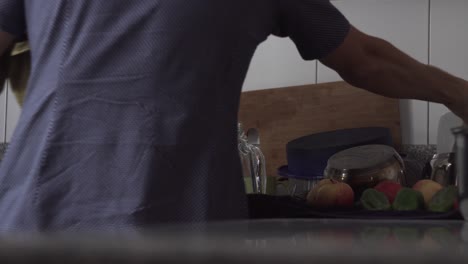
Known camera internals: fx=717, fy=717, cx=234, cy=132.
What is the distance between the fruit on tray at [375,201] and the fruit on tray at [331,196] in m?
0.04

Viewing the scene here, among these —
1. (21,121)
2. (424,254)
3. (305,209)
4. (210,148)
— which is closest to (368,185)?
(305,209)

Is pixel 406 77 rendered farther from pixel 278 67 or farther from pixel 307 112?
pixel 278 67

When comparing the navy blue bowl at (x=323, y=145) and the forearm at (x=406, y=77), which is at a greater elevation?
the forearm at (x=406, y=77)

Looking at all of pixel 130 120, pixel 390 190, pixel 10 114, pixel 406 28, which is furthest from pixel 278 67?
pixel 130 120

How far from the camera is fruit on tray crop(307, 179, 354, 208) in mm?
1038

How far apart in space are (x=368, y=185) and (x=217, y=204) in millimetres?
680

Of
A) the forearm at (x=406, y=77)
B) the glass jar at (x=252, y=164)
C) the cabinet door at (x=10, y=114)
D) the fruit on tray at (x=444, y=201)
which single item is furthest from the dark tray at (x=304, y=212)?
the cabinet door at (x=10, y=114)

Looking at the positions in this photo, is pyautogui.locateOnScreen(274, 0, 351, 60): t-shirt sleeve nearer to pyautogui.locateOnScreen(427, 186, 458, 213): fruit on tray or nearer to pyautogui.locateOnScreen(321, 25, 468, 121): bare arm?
pyautogui.locateOnScreen(321, 25, 468, 121): bare arm

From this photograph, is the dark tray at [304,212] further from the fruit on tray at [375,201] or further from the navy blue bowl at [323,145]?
the navy blue bowl at [323,145]

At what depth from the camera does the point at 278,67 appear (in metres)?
2.33

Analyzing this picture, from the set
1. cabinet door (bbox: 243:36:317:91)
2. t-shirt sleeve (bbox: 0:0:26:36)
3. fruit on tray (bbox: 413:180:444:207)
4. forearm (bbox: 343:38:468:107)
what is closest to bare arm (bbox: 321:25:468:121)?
forearm (bbox: 343:38:468:107)

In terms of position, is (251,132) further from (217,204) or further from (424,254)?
(424,254)

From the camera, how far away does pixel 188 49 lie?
85cm

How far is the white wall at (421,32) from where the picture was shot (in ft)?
6.73
